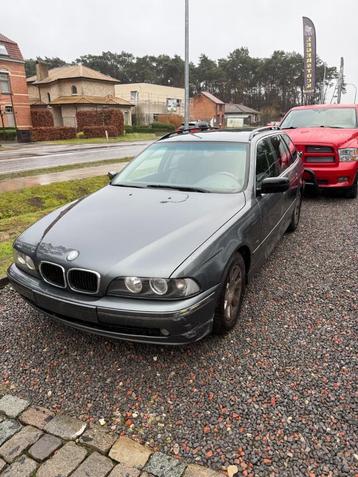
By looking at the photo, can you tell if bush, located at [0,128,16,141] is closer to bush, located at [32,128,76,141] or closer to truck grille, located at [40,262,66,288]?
bush, located at [32,128,76,141]

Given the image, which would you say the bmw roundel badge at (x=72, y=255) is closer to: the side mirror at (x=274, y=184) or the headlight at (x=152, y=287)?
the headlight at (x=152, y=287)

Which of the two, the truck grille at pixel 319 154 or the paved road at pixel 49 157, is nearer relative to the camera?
the truck grille at pixel 319 154

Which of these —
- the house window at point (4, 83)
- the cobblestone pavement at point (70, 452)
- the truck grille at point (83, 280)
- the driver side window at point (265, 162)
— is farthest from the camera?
the house window at point (4, 83)

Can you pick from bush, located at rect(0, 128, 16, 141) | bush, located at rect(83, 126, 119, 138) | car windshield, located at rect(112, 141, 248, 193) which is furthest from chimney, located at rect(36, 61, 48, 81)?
car windshield, located at rect(112, 141, 248, 193)

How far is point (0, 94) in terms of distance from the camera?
34688 millimetres

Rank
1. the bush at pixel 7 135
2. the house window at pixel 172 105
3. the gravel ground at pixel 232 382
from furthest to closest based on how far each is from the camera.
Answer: the house window at pixel 172 105 < the bush at pixel 7 135 < the gravel ground at pixel 232 382

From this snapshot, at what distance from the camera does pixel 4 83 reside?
34812 mm

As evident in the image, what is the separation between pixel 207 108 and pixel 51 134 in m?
34.4

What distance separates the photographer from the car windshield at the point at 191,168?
3617mm

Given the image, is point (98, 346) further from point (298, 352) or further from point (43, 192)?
point (43, 192)

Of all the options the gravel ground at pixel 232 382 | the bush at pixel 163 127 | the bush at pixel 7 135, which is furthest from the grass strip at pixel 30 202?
the bush at pixel 163 127

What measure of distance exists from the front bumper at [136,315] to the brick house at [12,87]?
1468 inches

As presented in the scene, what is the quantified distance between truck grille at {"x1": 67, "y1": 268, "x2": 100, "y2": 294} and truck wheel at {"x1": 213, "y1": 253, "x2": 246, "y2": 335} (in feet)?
3.00

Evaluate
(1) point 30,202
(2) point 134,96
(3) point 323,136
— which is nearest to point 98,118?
(2) point 134,96
